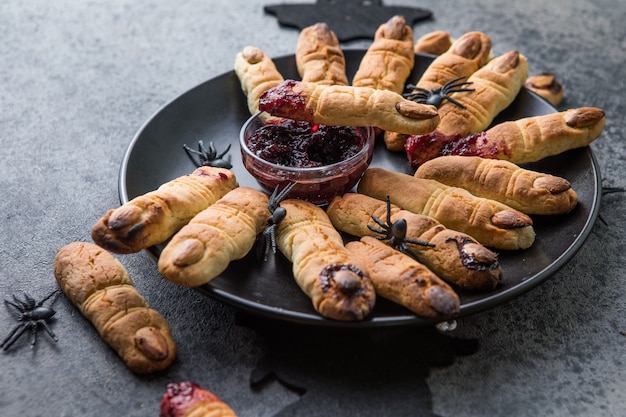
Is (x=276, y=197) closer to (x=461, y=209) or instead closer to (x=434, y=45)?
(x=461, y=209)

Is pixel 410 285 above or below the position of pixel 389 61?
below

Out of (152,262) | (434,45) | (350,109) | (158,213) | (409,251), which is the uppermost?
(350,109)

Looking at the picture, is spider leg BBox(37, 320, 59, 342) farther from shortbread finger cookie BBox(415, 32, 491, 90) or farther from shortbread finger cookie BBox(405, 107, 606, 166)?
shortbread finger cookie BBox(415, 32, 491, 90)

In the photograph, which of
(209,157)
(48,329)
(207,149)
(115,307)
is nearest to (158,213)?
(115,307)

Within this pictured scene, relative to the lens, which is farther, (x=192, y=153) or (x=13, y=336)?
(x=192, y=153)

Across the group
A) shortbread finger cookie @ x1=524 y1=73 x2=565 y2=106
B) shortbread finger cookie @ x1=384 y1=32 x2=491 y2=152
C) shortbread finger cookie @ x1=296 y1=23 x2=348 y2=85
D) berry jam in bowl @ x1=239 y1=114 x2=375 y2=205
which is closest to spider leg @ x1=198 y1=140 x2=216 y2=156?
berry jam in bowl @ x1=239 y1=114 x2=375 y2=205

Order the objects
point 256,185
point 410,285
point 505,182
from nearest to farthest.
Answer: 1. point 410,285
2. point 505,182
3. point 256,185

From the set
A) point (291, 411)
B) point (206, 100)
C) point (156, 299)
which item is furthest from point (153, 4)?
point (291, 411)

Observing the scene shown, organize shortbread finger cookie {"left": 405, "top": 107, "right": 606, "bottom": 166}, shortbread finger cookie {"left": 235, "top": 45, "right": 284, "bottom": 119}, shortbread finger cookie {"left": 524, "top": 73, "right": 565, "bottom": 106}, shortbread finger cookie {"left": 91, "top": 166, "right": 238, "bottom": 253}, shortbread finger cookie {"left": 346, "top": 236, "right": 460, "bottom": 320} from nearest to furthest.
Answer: shortbread finger cookie {"left": 346, "top": 236, "right": 460, "bottom": 320}, shortbread finger cookie {"left": 91, "top": 166, "right": 238, "bottom": 253}, shortbread finger cookie {"left": 405, "top": 107, "right": 606, "bottom": 166}, shortbread finger cookie {"left": 235, "top": 45, "right": 284, "bottom": 119}, shortbread finger cookie {"left": 524, "top": 73, "right": 565, "bottom": 106}
